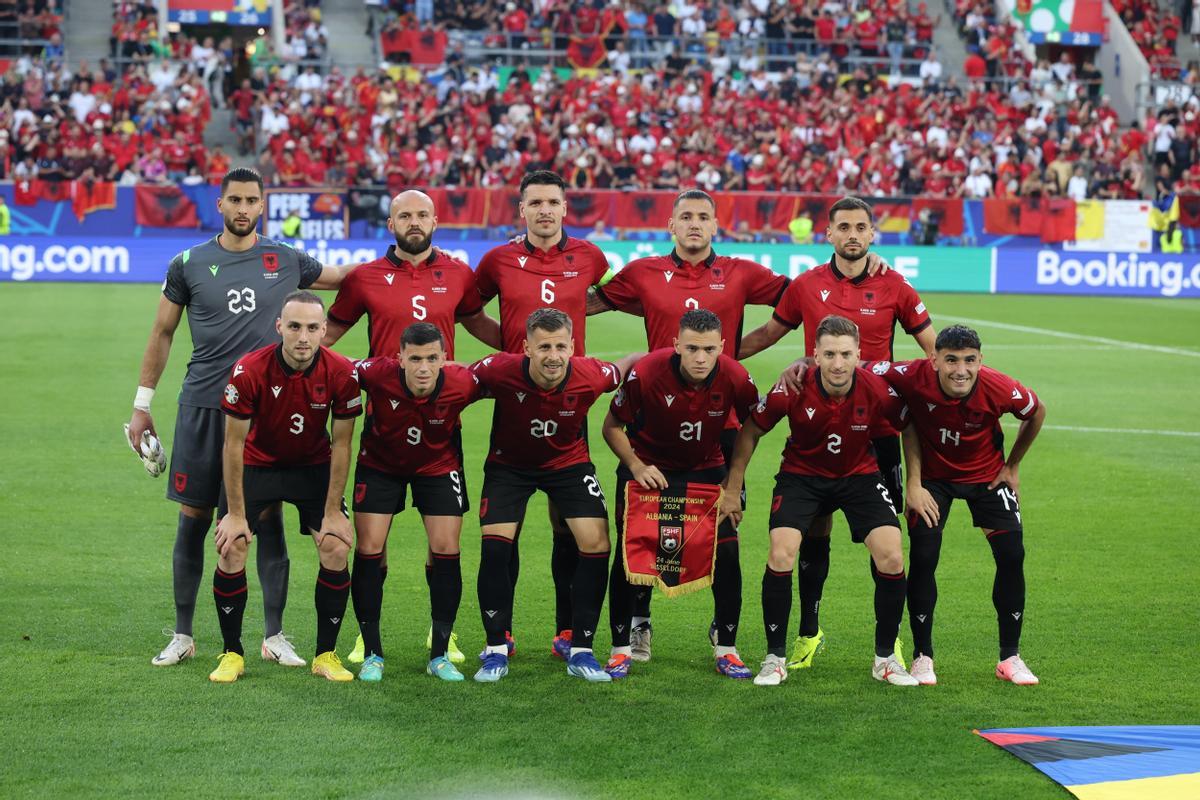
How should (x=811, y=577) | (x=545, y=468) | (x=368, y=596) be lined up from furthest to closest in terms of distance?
(x=811, y=577)
(x=545, y=468)
(x=368, y=596)

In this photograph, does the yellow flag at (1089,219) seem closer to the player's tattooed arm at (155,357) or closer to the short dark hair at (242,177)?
the short dark hair at (242,177)

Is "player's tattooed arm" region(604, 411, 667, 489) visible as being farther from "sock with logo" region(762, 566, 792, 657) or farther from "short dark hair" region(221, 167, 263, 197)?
"short dark hair" region(221, 167, 263, 197)

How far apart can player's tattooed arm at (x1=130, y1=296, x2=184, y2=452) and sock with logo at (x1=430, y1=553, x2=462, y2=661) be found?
5.03 ft

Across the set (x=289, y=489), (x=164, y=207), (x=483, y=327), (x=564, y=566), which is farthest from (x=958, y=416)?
(x=164, y=207)

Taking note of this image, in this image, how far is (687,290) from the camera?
7453 millimetres

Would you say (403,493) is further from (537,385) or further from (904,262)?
(904,262)

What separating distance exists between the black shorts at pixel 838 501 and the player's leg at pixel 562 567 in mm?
1100

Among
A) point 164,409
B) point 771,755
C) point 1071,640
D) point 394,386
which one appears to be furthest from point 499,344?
Answer: point 164,409

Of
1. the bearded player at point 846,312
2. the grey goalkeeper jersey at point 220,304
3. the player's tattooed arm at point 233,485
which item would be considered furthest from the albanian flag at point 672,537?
the grey goalkeeper jersey at point 220,304

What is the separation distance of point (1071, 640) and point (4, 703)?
16.8ft

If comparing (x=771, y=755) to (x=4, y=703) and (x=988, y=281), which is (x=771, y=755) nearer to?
(x=4, y=703)

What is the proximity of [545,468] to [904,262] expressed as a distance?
23548mm

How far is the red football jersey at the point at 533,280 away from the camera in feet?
24.4

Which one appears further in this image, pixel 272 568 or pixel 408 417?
pixel 272 568
